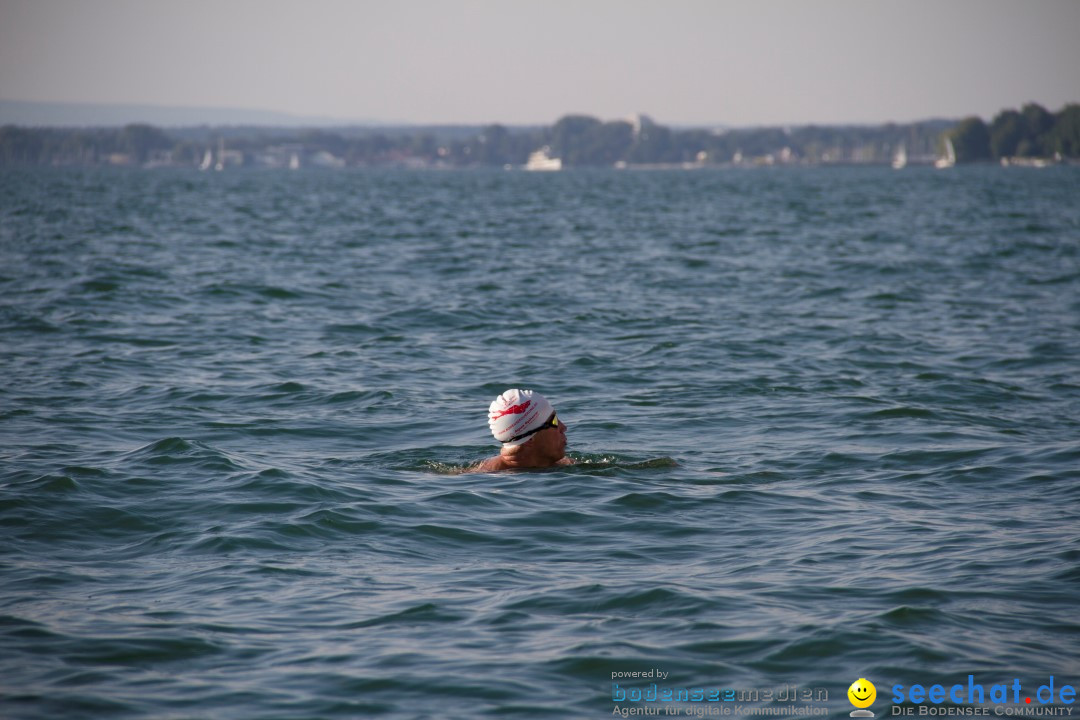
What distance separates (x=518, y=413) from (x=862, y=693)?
544cm

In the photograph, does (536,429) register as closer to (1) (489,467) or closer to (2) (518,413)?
(2) (518,413)

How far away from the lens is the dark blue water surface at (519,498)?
6.94m

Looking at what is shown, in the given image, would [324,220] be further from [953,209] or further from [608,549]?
[608,549]

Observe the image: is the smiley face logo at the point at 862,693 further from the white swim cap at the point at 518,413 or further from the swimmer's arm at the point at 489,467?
the swimmer's arm at the point at 489,467

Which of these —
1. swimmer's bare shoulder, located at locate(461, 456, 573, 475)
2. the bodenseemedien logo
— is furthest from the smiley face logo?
swimmer's bare shoulder, located at locate(461, 456, 573, 475)

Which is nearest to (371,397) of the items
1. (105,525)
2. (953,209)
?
(105,525)

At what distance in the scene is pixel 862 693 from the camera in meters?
6.55

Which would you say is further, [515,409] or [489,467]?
[489,467]

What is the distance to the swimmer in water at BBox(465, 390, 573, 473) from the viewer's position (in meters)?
11.4

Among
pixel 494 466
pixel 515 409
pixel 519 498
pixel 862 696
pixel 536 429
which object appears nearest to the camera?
pixel 862 696

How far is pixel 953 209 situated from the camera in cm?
6119

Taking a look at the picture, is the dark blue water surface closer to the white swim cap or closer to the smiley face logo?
the smiley face logo

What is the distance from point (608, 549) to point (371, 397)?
7.06m

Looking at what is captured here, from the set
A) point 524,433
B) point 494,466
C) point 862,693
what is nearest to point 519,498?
point 524,433
